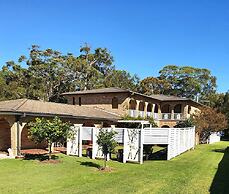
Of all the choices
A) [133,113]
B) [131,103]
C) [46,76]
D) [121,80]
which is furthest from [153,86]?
[133,113]

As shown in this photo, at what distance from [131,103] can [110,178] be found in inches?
917

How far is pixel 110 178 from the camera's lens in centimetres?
1180

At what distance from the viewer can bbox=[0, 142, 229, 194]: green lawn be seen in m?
9.95

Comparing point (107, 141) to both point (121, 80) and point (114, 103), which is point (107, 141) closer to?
point (114, 103)

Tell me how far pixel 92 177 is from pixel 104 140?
2.53 metres

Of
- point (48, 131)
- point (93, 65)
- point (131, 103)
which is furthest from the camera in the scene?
point (93, 65)

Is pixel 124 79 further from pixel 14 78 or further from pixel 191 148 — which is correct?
pixel 191 148

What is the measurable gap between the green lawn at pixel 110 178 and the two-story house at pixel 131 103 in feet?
54.6

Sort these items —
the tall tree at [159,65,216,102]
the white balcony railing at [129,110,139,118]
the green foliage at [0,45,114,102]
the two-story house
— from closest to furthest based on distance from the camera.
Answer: the two-story house
the white balcony railing at [129,110,139,118]
the green foliage at [0,45,114,102]
the tall tree at [159,65,216,102]

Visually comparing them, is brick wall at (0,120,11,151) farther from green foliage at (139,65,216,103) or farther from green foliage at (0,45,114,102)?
green foliage at (139,65,216,103)

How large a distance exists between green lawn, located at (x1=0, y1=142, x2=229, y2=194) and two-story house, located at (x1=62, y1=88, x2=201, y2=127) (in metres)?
16.6

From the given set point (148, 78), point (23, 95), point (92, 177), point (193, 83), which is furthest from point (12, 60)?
point (92, 177)

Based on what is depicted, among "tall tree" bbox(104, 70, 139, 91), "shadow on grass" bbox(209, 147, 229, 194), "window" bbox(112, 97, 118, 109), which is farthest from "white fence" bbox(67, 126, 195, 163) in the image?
"tall tree" bbox(104, 70, 139, 91)

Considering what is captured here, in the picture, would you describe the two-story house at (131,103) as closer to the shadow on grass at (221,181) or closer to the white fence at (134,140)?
the white fence at (134,140)
